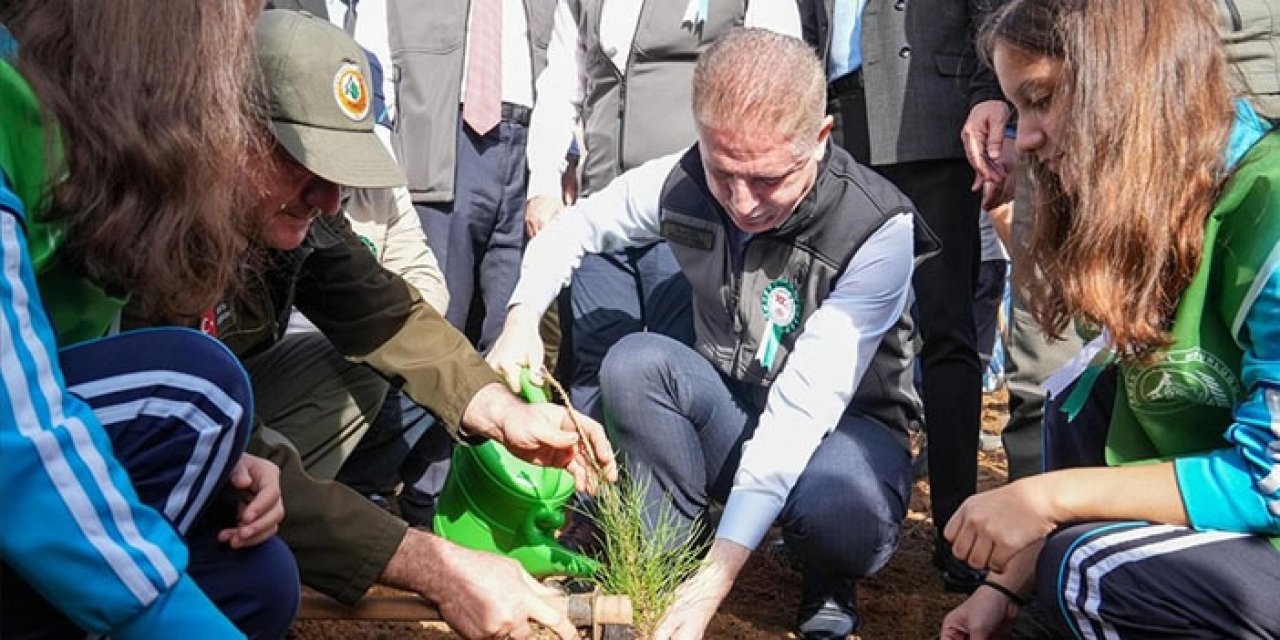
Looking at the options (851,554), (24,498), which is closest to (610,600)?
(851,554)

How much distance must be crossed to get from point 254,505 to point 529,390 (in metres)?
0.95

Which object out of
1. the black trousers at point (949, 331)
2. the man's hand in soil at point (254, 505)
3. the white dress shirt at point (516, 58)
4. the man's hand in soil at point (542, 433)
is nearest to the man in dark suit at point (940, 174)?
the black trousers at point (949, 331)

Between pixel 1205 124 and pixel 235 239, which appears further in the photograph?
pixel 1205 124

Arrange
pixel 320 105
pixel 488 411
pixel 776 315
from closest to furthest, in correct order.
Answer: pixel 320 105, pixel 488 411, pixel 776 315

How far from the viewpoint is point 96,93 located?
178 cm

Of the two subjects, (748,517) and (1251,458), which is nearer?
(1251,458)

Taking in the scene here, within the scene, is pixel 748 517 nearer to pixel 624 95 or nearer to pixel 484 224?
pixel 624 95

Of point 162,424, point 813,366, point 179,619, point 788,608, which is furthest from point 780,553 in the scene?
point 179,619

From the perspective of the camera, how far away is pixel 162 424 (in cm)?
205

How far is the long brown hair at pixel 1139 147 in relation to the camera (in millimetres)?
2264

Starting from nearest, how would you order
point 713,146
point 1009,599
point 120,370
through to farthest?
point 120,370 < point 1009,599 < point 713,146

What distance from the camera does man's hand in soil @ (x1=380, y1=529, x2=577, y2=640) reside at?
2570mm

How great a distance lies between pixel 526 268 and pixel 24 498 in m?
2.03

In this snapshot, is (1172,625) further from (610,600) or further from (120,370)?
(120,370)
